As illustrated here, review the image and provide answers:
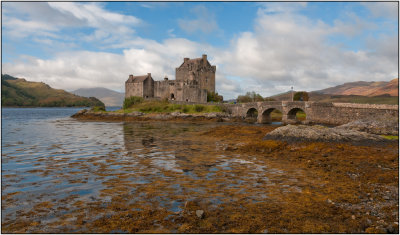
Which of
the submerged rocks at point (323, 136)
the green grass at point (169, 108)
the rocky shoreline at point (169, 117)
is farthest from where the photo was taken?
the green grass at point (169, 108)

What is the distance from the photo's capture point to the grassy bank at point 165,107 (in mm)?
66125

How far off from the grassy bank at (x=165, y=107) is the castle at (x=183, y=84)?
645 cm

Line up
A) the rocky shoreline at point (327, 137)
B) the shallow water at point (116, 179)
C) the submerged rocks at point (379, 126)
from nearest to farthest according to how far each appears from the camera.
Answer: the shallow water at point (116, 179)
the rocky shoreline at point (327, 137)
the submerged rocks at point (379, 126)

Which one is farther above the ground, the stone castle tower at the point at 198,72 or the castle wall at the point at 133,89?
the stone castle tower at the point at 198,72

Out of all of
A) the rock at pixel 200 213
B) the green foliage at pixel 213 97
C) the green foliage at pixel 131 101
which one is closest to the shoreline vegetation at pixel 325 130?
the green foliage at pixel 131 101

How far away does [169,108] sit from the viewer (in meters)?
68.5

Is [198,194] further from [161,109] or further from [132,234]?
[161,109]

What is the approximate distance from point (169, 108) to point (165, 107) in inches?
58.4

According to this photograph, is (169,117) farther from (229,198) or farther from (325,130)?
(229,198)

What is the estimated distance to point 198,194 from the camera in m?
9.16

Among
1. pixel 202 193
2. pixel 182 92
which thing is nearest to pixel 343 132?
pixel 202 193

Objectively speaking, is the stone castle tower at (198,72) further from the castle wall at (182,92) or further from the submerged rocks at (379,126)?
the submerged rocks at (379,126)

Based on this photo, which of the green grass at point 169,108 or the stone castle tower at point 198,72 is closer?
the green grass at point 169,108

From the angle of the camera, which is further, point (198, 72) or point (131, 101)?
point (198, 72)
